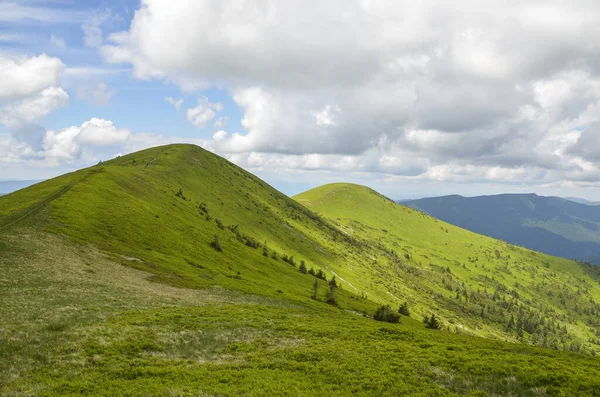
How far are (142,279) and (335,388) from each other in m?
45.5

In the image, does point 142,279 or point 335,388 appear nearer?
point 335,388

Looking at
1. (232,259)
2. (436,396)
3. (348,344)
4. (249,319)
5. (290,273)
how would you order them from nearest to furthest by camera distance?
1. (436,396)
2. (348,344)
3. (249,319)
4. (232,259)
5. (290,273)

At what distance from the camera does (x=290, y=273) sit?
428 ft

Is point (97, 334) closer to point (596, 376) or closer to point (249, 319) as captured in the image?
point (249, 319)

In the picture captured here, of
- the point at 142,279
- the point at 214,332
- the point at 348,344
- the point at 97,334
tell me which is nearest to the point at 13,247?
the point at 142,279

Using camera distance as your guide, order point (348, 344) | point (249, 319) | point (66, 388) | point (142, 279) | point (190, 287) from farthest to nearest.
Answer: point (190, 287) → point (142, 279) → point (249, 319) → point (348, 344) → point (66, 388)

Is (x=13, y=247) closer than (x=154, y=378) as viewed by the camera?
No

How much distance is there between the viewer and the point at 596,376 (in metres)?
25.0

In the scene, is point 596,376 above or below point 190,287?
above

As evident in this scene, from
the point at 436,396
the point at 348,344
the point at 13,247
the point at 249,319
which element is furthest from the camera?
the point at 13,247

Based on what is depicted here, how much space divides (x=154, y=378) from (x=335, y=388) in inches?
506

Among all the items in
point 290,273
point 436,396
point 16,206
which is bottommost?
point 290,273

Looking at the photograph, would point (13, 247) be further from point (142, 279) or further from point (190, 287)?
point (190, 287)

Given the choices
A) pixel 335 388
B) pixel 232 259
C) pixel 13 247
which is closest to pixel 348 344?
pixel 335 388
